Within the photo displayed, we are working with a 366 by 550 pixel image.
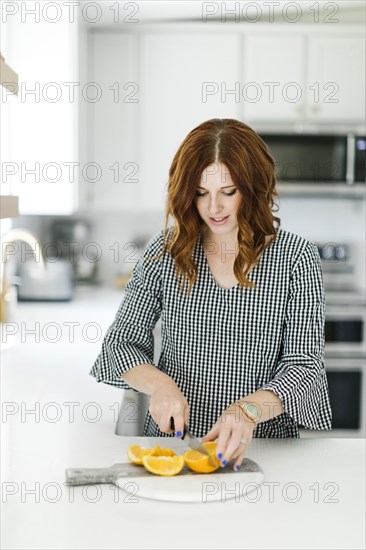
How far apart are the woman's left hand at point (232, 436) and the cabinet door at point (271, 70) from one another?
2.49 meters

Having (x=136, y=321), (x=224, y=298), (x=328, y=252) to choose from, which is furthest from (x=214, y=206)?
(x=328, y=252)

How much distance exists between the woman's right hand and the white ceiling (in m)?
2.49

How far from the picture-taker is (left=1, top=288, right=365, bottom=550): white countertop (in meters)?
1.07

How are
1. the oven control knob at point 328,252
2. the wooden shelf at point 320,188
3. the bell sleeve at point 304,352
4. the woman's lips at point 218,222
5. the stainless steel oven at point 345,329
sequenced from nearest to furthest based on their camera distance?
the bell sleeve at point 304,352 < the woman's lips at point 218,222 < the stainless steel oven at point 345,329 < the wooden shelf at point 320,188 < the oven control knob at point 328,252

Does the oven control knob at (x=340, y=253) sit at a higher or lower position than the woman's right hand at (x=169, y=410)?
higher

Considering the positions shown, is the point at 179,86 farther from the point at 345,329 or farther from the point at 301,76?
the point at 345,329

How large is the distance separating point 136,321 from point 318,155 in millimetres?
2173

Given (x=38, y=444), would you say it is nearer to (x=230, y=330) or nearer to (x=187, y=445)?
(x=187, y=445)

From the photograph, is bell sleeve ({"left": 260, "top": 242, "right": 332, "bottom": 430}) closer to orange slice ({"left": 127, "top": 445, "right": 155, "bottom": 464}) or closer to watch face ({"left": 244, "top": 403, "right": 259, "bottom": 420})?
watch face ({"left": 244, "top": 403, "right": 259, "bottom": 420})

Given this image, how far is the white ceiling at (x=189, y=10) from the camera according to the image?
3.47m

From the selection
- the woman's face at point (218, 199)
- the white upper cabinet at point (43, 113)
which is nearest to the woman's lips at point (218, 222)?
the woman's face at point (218, 199)

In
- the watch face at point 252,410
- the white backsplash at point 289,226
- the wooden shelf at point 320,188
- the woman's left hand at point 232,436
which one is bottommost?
the woman's left hand at point 232,436

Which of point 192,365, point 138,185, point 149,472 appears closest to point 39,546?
point 149,472

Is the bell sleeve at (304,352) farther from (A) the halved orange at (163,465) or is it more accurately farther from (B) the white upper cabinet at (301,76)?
(B) the white upper cabinet at (301,76)
